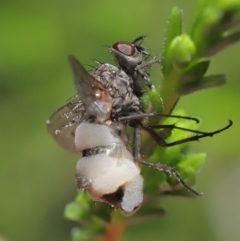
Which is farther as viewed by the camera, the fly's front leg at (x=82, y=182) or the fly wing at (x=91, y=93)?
the fly's front leg at (x=82, y=182)

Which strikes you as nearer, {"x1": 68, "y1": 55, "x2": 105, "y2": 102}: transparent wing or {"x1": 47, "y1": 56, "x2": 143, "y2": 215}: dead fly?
{"x1": 68, "y1": 55, "x2": 105, "y2": 102}: transparent wing

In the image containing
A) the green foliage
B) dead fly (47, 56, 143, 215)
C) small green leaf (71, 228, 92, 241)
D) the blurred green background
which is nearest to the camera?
the green foliage

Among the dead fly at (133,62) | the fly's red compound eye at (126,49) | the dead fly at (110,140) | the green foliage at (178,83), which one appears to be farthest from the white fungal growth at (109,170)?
the fly's red compound eye at (126,49)

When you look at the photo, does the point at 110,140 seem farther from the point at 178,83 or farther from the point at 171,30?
the point at 171,30

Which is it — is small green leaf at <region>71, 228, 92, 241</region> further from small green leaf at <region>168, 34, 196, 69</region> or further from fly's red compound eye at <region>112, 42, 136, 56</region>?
small green leaf at <region>168, 34, 196, 69</region>

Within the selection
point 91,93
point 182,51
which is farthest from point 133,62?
point 182,51

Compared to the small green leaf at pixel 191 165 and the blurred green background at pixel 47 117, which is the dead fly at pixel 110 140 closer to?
the small green leaf at pixel 191 165

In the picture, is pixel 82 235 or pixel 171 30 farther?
pixel 82 235

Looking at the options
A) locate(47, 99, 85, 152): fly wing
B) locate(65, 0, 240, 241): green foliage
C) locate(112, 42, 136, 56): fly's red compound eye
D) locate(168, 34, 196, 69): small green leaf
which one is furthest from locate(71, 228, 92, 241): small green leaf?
locate(168, 34, 196, 69): small green leaf
